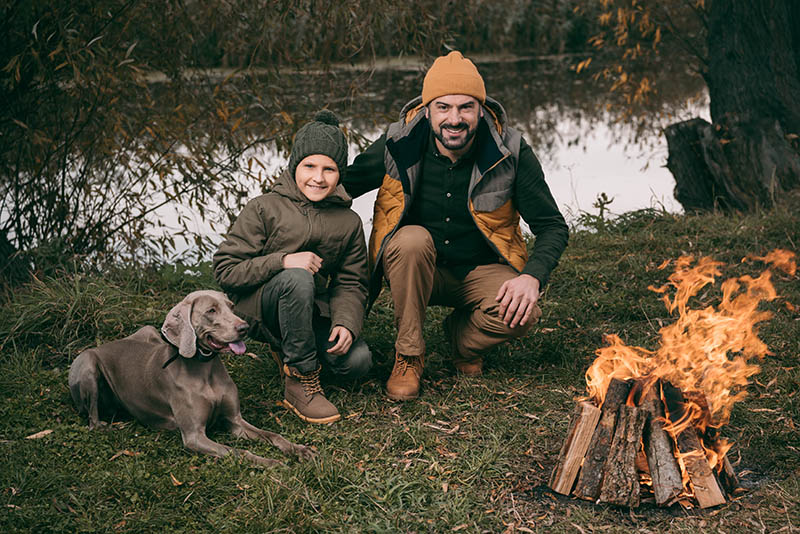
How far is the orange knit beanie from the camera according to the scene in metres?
3.89

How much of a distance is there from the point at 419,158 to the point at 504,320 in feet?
3.07

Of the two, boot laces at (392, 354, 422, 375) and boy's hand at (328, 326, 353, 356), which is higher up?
boy's hand at (328, 326, 353, 356)

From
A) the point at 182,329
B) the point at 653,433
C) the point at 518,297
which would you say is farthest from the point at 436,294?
the point at 653,433

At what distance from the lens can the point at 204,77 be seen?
6.29 metres

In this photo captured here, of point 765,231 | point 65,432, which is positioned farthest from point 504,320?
point 765,231

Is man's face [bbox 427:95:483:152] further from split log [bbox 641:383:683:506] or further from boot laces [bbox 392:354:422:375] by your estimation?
split log [bbox 641:383:683:506]

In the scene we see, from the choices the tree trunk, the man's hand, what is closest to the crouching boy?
the man's hand

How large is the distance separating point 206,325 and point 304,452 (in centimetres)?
66

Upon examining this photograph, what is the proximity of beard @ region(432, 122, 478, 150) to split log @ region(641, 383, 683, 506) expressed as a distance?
1.50m

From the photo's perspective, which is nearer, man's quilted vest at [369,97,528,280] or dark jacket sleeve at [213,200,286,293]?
dark jacket sleeve at [213,200,286,293]

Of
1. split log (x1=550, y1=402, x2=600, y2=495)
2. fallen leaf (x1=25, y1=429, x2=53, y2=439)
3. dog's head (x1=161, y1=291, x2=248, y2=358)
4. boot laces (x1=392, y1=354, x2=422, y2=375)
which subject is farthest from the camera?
boot laces (x1=392, y1=354, x2=422, y2=375)

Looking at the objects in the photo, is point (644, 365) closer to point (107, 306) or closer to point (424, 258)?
point (424, 258)

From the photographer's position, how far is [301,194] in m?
3.88

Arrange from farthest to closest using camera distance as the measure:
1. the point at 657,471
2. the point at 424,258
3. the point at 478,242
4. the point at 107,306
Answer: the point at 107,306 → the point at 478,242 → the point at 424,258 → the point at 657,471
